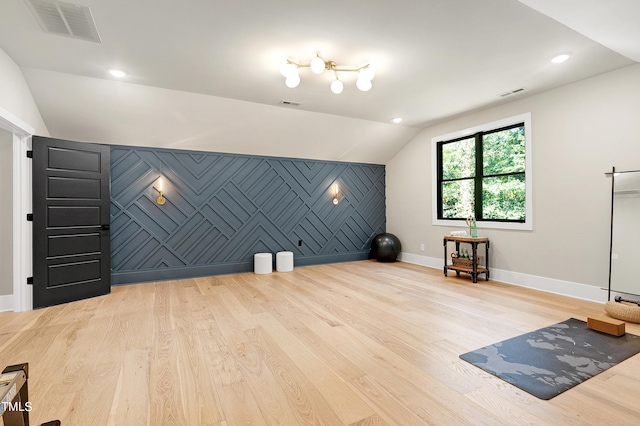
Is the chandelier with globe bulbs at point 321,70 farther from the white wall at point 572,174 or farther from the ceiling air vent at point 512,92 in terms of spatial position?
the white wall at point 572,174

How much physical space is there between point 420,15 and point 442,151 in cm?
389

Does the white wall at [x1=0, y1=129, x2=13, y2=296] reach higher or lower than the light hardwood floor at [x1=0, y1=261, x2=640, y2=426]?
higher

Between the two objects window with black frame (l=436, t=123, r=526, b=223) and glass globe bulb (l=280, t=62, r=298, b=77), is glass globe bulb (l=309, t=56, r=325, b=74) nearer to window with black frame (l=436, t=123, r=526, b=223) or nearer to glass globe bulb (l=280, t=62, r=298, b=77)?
glass globe bulb (l=280, t=62, r=298, b=77)

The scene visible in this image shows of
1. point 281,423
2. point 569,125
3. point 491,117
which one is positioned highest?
point 491,117

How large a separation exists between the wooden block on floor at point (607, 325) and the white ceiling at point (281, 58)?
269 centimetres

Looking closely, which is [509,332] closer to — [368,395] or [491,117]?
[368,395]

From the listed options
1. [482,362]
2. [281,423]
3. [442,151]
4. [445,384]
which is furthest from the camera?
[442,151]

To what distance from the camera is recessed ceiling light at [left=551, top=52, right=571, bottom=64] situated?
3.26m

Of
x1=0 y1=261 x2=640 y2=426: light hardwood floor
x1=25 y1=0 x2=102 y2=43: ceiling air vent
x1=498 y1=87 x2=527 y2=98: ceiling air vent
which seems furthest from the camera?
x1=498 y1=87 x2=527 y2=98: ceiling air vent

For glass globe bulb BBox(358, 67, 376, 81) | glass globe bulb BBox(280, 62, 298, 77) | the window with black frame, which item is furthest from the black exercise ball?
glass globe bulb BBox(280, 62, 298, 77)

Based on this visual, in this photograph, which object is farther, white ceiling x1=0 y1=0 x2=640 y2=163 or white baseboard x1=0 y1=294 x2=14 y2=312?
white baseboard x1=0 y1=294 x2=14 y2=312

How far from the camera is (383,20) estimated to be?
2623mm

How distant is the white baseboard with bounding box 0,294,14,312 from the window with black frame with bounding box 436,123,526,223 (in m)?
6.70

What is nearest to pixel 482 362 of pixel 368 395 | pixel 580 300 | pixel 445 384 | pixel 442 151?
pixel 445 384
